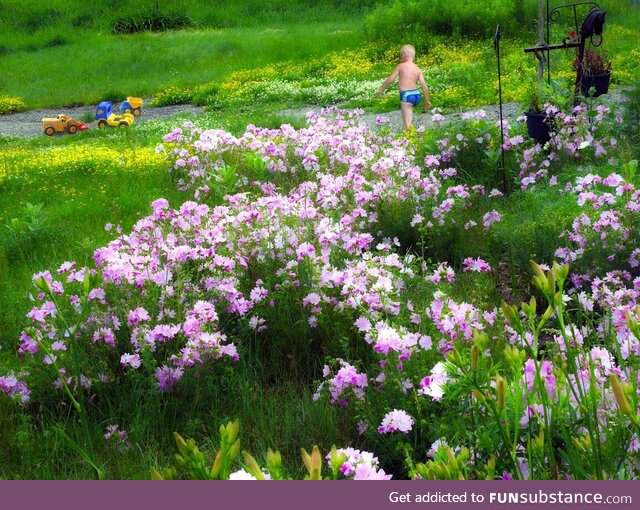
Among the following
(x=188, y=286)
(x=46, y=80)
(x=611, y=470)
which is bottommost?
(x=46, y=80)

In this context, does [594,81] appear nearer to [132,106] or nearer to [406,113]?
[406,113]

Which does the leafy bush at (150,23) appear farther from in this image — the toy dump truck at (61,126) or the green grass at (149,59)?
the toy dump truck at (61,126)

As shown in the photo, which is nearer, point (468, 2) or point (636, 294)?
point (636, 294)

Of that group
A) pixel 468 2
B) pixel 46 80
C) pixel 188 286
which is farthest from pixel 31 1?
pixel 188 286

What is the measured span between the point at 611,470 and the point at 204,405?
78.3 inches

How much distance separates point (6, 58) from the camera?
25172mm

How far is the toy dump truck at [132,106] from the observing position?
1591cm

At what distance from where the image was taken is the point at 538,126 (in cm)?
669

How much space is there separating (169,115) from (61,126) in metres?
2.18

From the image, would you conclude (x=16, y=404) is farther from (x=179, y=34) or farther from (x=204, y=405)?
(x=179, y=34)

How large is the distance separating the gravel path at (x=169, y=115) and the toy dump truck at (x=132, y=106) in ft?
0.50

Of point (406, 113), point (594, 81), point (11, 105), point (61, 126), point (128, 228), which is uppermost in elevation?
point (594, 81)

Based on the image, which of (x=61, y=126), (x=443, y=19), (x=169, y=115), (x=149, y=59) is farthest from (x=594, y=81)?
(x=149, y=59)

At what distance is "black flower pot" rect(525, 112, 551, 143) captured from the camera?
6.61 metres
